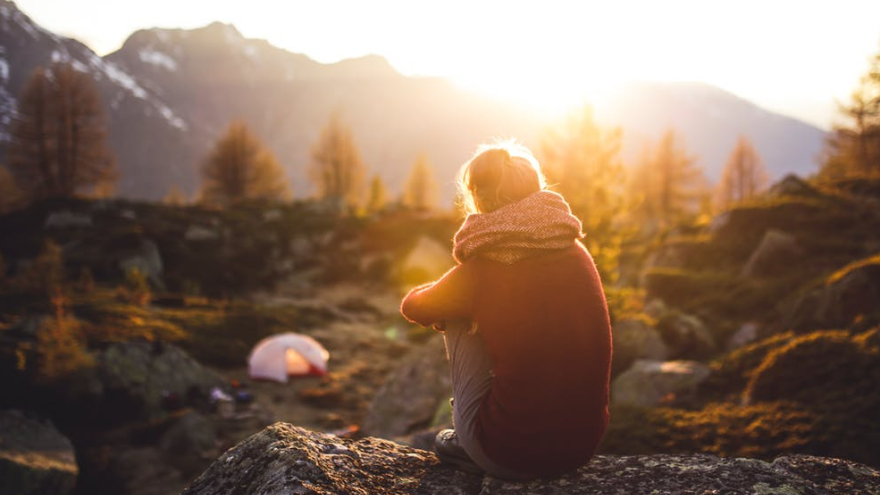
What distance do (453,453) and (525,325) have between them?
3.85ft

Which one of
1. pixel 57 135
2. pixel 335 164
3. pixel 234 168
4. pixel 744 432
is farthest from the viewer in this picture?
pixel 335 164

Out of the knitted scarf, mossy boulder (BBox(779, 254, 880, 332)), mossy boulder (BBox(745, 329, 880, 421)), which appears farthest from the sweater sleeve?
mossy boulder (BBox(779, 254, 880, 332))

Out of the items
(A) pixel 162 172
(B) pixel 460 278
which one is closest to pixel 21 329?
(B) pixel 460 278

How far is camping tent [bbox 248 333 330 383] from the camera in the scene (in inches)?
570

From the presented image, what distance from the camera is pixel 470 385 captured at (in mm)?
2979

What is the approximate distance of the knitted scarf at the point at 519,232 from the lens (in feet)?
8.75

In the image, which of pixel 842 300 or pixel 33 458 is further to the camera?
pixel 842 300

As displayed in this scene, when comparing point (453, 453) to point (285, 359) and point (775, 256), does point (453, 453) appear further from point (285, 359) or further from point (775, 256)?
point (775, 256)

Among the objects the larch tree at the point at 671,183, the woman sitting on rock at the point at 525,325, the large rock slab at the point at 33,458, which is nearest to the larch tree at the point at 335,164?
the larch tree at the point at 671,183

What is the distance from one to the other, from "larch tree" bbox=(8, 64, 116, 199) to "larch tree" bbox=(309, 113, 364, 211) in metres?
20.6

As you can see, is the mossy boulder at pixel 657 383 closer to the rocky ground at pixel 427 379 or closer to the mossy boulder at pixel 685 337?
the rocky ground at pixel 427 379

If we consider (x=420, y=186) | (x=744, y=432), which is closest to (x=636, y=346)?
(x=744, y=432)

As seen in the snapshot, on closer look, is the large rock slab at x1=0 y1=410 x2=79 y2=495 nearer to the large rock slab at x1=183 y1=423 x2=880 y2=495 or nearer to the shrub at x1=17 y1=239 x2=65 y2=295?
the large rock slab at x1=183 y1=423 x2=880 y2=495

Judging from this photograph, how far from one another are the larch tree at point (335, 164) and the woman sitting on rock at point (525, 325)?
5341 centimetres
